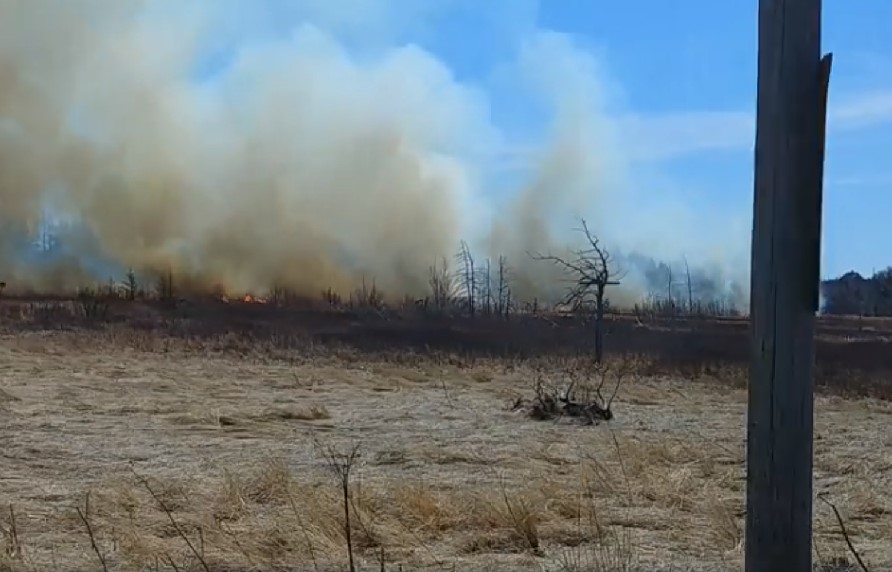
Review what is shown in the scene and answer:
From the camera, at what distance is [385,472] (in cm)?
1001

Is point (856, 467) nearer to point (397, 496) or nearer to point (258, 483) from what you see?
point (397, 496)

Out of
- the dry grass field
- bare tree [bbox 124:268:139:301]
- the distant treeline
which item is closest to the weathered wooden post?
the dry grass field

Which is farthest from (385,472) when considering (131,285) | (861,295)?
(861,295)

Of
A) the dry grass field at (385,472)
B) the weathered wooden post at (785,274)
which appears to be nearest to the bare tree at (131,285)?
the dry grass field at (385,472)

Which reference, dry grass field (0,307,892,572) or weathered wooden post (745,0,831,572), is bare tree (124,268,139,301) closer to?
dry grass field (0,307,892,572)

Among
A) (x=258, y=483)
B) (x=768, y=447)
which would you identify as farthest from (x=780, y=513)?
(x=258, y=483)

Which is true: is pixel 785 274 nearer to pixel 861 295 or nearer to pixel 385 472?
pixel 385 472

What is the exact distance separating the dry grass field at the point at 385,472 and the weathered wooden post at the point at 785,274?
1.97 m

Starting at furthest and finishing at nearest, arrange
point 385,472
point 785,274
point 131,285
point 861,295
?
point 861,295, point 131,285, point 385,472, point 785,274

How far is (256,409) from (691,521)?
948 cm

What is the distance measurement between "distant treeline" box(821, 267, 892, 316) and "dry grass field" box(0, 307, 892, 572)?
5747 centimetres

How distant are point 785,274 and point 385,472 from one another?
761 centimetres

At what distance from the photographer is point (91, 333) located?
3114cm

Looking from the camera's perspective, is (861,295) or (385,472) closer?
(385,472)
